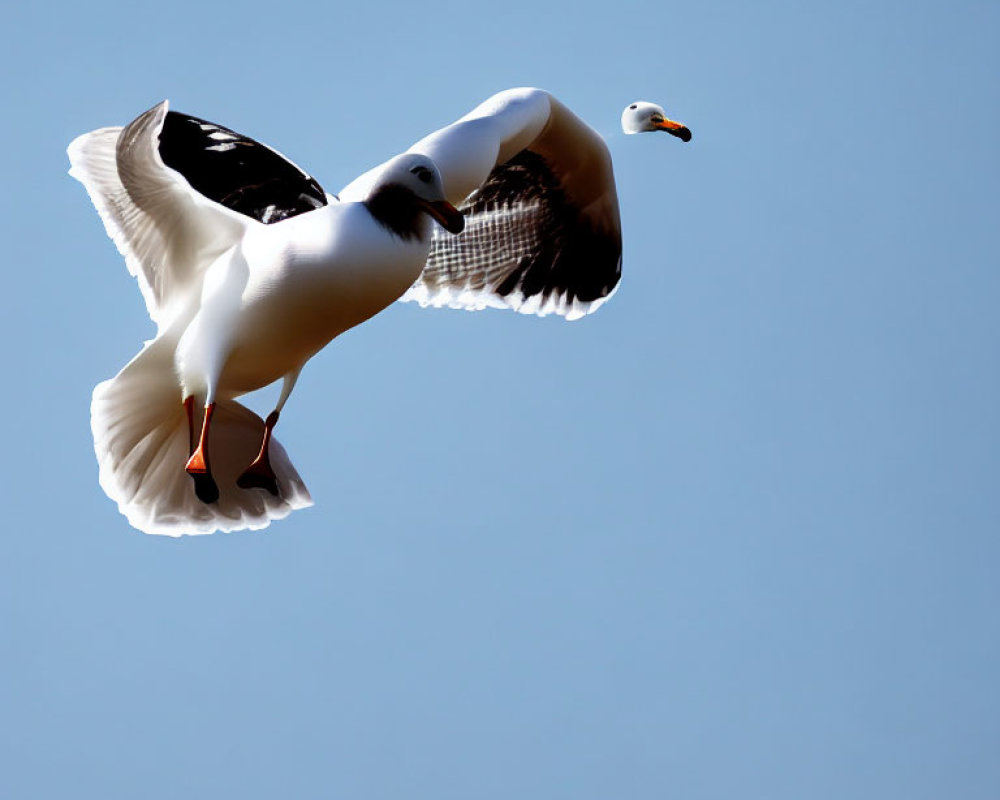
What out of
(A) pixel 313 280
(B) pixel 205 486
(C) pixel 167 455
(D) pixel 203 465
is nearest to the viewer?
(A) pixel 313 280

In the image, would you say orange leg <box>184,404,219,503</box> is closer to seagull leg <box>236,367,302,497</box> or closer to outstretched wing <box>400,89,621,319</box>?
seagull leg <box>236,367,302,497</box>

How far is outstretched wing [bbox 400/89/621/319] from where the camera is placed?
898 centimetres

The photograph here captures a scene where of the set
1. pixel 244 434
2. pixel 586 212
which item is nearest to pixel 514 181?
pixel 586 212

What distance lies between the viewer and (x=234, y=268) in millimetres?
7211

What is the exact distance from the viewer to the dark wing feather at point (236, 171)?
7340 mm

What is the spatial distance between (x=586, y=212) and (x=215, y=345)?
2512 mm

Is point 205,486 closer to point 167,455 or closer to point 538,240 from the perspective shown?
point 167,455

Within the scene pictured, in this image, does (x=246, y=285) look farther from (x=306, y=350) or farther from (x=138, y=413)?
(x=138, y=413)

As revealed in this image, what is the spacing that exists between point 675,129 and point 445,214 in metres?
2.85

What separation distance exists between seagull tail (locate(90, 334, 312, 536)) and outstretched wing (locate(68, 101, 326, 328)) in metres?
0.24

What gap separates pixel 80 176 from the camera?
294 inches

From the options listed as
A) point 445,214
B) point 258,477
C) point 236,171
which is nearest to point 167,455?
point 258,477

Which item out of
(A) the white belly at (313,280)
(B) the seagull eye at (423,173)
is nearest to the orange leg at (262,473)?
(A) the white belly at (313,280)

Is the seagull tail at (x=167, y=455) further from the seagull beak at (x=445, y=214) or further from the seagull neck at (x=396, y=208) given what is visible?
the seagull beak at (x=445, y=214)
